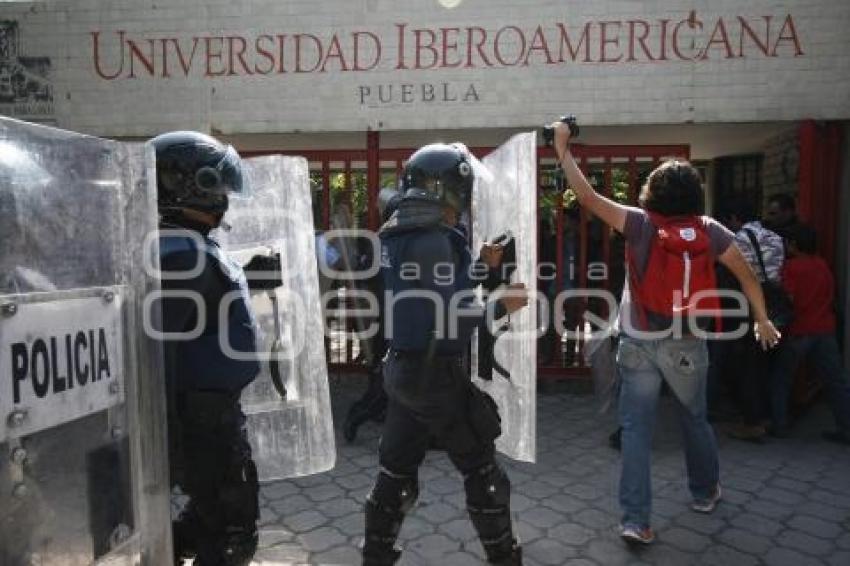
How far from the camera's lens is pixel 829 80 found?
18.5 ft

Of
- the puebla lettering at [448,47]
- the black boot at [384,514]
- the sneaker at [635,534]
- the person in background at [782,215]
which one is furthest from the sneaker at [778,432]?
the black boot at [384,514]

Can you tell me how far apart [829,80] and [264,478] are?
5424 millimetres

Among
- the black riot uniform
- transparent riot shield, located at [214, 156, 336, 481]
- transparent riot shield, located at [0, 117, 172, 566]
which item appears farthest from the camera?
the black riot uniform

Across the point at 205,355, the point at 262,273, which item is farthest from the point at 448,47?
the point at 205,355

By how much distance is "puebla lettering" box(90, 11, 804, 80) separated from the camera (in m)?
5.71

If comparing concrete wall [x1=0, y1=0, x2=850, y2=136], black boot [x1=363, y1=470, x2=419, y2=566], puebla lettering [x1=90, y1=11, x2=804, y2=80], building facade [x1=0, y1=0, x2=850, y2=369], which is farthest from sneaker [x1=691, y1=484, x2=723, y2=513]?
puebla lettering [x1=90, y1=11, x2=804, y2=80]

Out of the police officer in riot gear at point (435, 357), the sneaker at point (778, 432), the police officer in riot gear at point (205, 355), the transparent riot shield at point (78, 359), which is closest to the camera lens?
the transparent riot shield at point (78, 359)

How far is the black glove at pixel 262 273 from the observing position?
260 cm

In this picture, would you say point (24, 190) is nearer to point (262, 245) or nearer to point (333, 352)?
point (262, 245)

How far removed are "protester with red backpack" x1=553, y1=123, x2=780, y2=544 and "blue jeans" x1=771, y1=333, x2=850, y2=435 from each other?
1.95m

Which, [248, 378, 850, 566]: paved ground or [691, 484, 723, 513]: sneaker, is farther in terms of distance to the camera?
[691, 484, 723, 513]: sneaker

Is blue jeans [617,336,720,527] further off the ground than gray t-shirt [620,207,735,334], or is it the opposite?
gray t-shirt [620,207,735,334]

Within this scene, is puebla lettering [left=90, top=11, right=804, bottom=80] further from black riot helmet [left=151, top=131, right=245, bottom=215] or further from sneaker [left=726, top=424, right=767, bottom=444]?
black riot helmet [left=151, top=131, right=245, bottom=215]

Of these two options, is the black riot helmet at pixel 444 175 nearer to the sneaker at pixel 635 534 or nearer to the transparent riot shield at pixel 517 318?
the transparent riot shield at pixel 517 318
